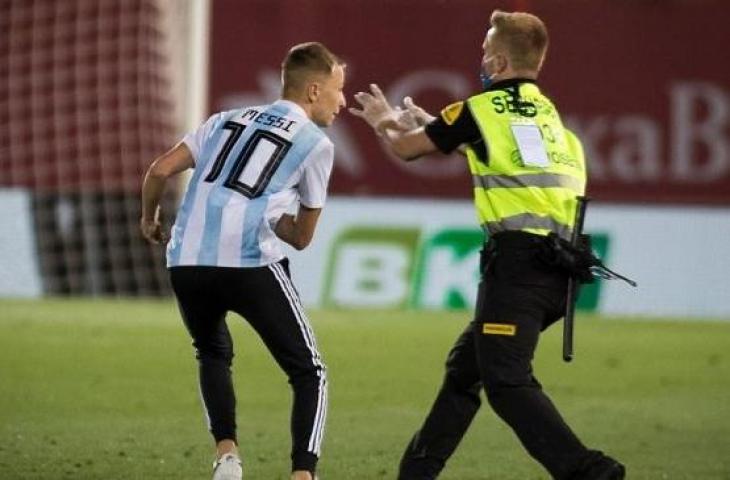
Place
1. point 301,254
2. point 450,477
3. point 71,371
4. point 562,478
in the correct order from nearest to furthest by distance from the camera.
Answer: point 562,478, point 450,477, point 71,371, point 301,254

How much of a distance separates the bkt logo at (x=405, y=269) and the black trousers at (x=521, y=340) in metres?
10.2

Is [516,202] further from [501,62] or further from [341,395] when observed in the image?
[341,395]

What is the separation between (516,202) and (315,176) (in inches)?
32.1

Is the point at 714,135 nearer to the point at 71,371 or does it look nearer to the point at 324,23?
the point at 324,23

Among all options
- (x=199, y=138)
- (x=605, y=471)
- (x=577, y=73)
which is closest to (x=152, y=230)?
(x=199, y=138)

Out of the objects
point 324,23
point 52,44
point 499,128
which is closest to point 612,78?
point 324,23

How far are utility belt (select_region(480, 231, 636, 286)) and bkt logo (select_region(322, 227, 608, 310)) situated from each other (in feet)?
33.7

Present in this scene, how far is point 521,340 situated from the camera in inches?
269

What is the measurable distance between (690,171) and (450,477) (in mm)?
10706

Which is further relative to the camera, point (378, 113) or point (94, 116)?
point (94, 116)

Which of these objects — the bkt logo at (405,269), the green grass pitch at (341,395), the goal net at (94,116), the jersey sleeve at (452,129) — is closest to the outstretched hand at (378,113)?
the jersey sleeve at (452,129)

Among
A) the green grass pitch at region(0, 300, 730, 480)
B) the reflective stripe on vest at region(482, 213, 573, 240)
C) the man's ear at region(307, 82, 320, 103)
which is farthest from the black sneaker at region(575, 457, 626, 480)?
the man's ear at region(307, 82, 320, 103)

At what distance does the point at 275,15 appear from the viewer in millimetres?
18312

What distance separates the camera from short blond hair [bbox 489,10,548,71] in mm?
6980
